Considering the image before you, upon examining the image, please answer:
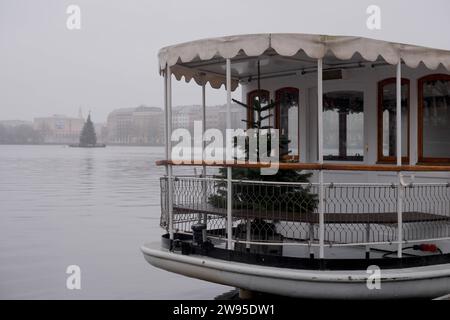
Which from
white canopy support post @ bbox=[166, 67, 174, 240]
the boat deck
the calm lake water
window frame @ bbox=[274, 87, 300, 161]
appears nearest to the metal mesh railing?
the boat deck

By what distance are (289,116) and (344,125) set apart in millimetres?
1053

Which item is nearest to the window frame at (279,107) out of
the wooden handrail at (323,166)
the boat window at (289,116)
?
the boat window at (289,116)

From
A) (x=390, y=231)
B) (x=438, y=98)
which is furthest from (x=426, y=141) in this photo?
(x=390, y=231)

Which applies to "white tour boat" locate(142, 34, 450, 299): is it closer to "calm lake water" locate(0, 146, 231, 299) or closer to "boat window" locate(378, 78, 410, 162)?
"boat window" locate(378, 78, 410, 162)

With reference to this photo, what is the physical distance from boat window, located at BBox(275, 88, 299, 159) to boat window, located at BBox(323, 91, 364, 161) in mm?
518

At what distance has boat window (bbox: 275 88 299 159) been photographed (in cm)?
1062

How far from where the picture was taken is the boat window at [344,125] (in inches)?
392

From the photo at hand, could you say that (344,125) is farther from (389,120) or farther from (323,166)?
(323,166)

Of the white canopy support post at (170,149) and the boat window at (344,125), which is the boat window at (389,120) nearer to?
the boat window at (344,125)

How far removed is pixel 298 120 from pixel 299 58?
1853 mm

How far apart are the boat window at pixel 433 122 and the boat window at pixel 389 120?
0.79 ft

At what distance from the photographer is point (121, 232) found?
20750 millimetres

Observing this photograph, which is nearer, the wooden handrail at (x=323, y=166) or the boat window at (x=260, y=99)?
the wooden handrail at (x=323, y=166)

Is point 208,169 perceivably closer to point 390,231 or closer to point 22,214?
point 390,231
